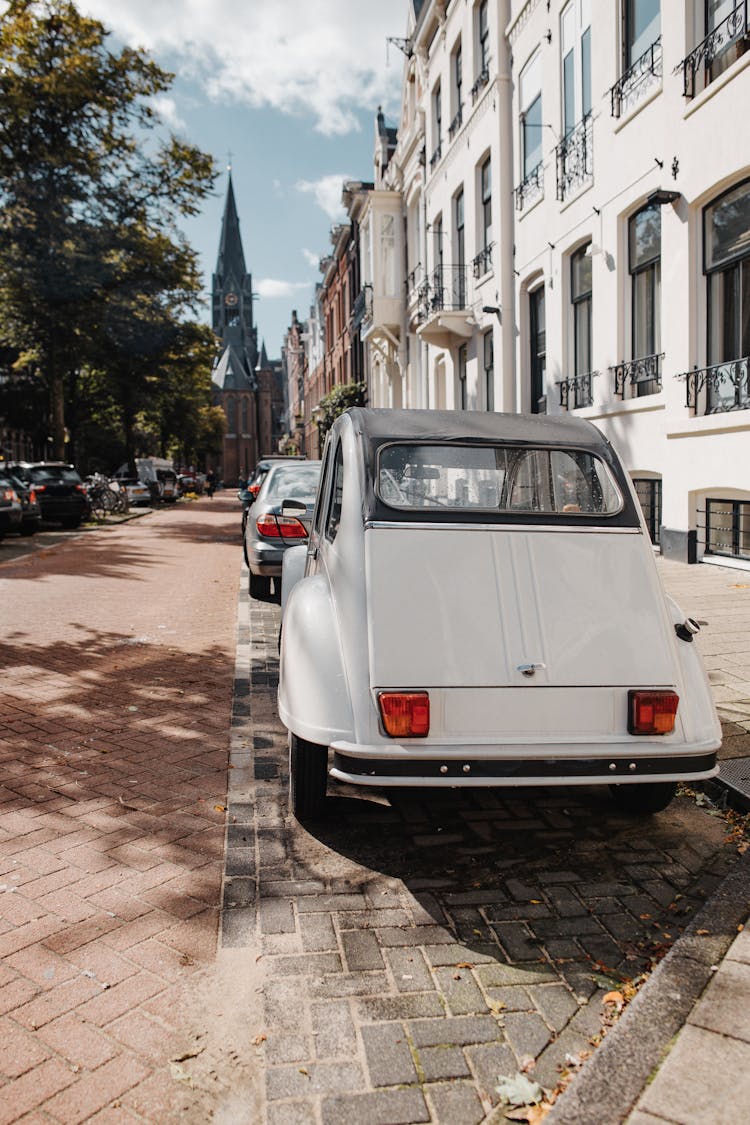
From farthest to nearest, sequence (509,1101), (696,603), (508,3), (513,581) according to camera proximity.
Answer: (508,3) < (696,603) < (513,581) < (509,1101)

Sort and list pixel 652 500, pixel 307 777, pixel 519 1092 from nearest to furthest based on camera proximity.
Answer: pixel 519 1092 < pixel 307 777 < pixel 652 500

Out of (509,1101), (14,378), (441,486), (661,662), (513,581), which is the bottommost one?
(509,1101)

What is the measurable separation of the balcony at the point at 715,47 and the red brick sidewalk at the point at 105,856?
922 cm

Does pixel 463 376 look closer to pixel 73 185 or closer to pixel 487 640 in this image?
pixel 73 185

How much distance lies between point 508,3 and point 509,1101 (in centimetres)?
Result: 2125

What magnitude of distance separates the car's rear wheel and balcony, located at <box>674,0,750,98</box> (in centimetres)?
844

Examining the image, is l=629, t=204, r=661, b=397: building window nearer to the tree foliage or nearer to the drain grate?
the drain grate

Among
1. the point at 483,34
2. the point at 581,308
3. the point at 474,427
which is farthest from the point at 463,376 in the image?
the point at 474,427

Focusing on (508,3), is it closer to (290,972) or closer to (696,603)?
(696,603)

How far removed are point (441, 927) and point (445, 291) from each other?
21.8 metres

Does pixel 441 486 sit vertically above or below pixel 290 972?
above

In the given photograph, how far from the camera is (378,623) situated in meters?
3.61

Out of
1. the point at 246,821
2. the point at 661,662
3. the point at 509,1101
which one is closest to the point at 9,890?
the point at 246,821

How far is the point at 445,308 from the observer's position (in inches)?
898
